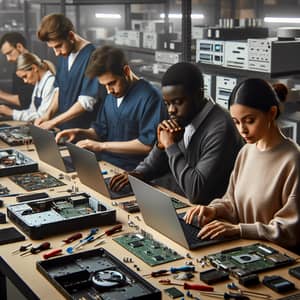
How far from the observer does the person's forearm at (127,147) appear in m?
3.12

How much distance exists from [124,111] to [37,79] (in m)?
1.40

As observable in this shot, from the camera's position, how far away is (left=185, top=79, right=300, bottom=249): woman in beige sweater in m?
2.06

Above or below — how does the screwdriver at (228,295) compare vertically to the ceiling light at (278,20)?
below

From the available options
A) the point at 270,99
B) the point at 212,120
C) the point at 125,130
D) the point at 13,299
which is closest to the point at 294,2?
the point at 125,130

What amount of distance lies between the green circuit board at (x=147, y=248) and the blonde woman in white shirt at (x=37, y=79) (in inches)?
93.3

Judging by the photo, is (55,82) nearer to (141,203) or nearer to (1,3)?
(141,203)

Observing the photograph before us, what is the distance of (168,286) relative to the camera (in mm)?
1770

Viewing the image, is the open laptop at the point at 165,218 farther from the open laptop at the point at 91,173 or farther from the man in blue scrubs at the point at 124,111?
→ the man in blue scrubs at the point at 124,111

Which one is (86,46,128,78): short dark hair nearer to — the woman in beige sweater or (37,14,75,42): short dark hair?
(37,14,75,42): short dark hair

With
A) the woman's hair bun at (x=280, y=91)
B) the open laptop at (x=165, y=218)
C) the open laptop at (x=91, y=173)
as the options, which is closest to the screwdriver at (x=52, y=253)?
the open laptop at (x=165, y=218)

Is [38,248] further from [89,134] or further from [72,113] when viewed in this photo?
[72,113]

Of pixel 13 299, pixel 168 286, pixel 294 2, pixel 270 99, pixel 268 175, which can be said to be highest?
pixel 294 2

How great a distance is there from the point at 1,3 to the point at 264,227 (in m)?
6.01

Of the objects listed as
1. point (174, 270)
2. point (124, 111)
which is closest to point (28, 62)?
point (124, 111)
